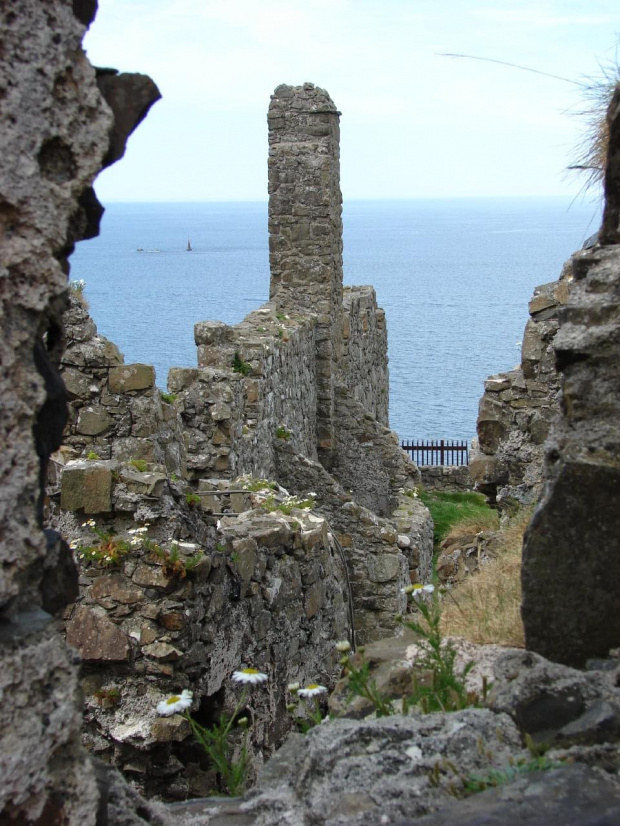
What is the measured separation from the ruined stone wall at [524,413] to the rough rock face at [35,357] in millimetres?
7452

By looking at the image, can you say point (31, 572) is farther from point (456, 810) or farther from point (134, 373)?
point (134, 373)

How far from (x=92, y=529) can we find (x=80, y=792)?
335cm

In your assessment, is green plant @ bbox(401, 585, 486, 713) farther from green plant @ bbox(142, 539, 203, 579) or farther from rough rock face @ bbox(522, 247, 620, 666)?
green plant @ bbox(142, 539, 203, 579)

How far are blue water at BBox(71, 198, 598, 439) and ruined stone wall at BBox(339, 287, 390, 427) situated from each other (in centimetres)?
423

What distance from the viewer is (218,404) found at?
1028cm

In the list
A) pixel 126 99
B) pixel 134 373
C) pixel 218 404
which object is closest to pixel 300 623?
pixel 134 373

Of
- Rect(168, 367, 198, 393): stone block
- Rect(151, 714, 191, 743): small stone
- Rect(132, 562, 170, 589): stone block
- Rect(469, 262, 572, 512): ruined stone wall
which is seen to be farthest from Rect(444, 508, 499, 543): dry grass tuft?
Rect(151, 714, 191, 743): small stone

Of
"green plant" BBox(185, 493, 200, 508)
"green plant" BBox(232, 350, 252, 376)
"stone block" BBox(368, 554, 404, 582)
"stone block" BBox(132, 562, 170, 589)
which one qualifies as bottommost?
"stone block" BBox(368, 554, 404, 582)

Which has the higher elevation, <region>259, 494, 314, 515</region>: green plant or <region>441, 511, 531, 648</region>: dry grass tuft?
<region>259, 494, 314, 515</region>: green plant

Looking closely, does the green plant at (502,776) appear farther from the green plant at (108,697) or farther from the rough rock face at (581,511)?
the green plant at (108,697)

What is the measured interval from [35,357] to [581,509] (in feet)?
5.76

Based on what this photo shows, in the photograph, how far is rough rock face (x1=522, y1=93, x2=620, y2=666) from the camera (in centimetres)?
353

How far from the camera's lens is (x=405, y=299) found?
83062 mm

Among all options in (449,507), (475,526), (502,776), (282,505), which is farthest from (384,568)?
(502,776)
